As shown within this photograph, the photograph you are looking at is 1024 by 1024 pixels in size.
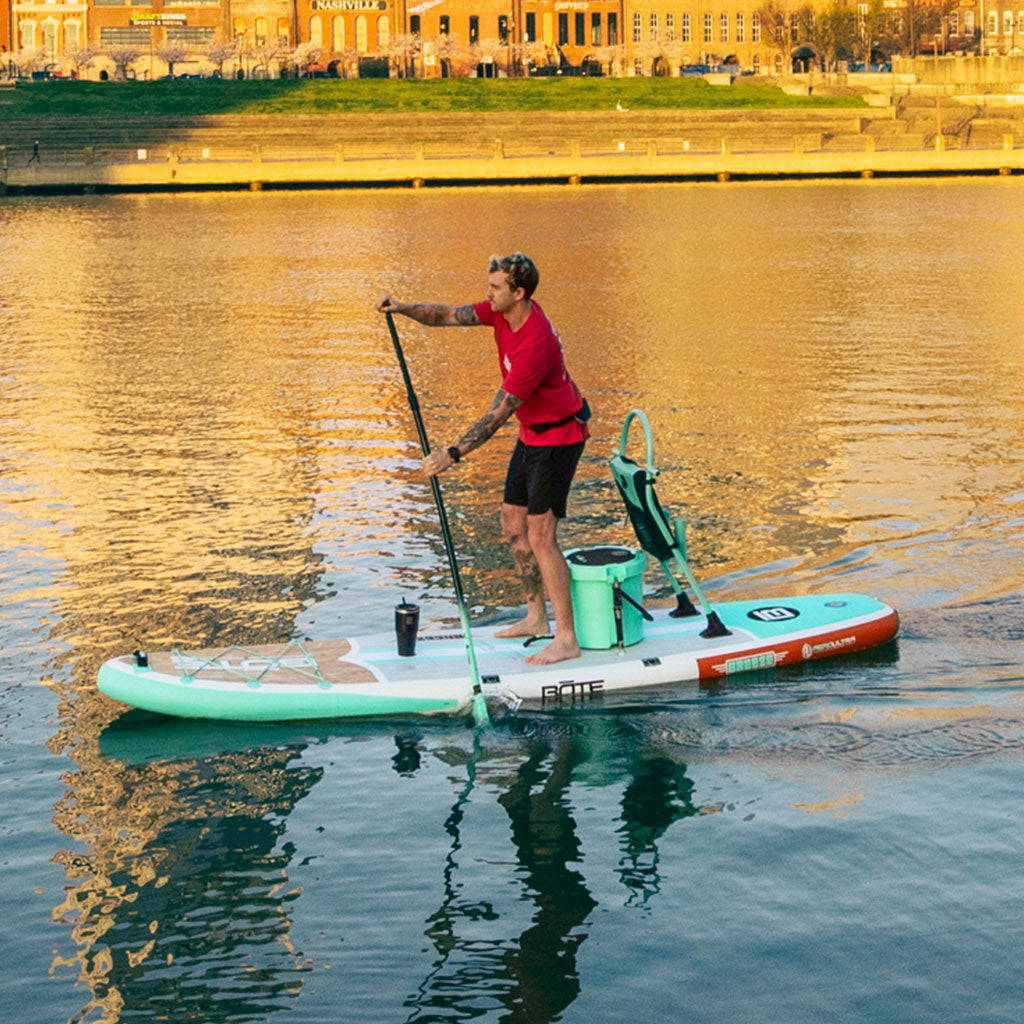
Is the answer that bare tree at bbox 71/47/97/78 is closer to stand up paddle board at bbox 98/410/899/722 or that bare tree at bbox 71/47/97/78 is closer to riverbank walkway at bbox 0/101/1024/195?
riverbank walkway at bbox 0/101/1024/195

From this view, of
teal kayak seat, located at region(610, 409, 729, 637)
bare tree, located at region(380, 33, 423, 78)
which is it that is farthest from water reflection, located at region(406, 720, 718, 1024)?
bare tree, located at region(380, 33, 423, 78)

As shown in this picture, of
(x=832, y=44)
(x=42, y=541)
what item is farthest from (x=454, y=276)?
(x=832, y=44)

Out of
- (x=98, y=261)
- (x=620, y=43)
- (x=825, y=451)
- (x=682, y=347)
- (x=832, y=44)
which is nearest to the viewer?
(x=825, y=451)

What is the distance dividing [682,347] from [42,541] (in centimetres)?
1095

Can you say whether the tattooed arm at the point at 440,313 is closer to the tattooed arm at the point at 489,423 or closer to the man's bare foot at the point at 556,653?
the tattooed arm at the point at 489,423

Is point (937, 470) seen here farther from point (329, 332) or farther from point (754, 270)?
point (754, 270)

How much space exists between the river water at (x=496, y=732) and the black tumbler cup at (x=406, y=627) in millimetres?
530

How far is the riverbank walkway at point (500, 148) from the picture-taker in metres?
56.2

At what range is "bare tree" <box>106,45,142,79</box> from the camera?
299ft

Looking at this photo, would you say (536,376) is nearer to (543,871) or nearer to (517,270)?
(517,270)

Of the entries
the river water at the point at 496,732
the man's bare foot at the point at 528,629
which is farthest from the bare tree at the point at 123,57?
the man's bare foot at the point at 528,629

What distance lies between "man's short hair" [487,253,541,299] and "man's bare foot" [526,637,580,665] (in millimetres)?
1889

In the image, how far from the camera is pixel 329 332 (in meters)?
23.5

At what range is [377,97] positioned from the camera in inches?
2965
